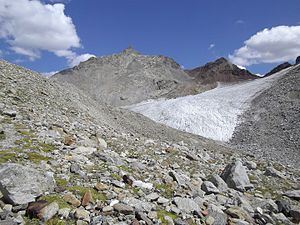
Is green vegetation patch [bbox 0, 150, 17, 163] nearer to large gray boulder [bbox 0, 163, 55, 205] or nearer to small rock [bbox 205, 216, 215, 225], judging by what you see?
large gray boulder [bbox 0, 163, 55, 205]

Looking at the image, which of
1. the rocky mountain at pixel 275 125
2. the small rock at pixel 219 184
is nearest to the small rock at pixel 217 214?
the small rock at pixel 219 184

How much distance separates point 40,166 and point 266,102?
130 ft

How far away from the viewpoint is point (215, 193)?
10.4m

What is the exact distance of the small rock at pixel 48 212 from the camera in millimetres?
6465

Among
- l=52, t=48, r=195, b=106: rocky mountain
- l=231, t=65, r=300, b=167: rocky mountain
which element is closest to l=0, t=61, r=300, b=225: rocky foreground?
l=231, t=65, r=300, b=167: rocky mountain

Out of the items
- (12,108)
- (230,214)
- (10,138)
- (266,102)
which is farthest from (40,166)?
(266,102)

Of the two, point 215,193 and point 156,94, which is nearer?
point 215,193

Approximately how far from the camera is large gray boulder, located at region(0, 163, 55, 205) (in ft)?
22.4

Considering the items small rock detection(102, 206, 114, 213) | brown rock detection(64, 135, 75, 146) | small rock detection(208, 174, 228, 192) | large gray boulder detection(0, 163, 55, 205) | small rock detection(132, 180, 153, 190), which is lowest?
small rock detection(208, 174, 228, 192)

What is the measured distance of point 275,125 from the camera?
35438mm

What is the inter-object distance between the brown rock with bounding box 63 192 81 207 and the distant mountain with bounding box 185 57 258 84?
3259 inches

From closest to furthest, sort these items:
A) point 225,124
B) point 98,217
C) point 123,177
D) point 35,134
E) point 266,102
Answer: point 98,217, point 123,177, point 35,134, point 225,124, point 266,102

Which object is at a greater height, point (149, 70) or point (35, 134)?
point (149, 70)

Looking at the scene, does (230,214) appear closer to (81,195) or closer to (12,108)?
(81,195)
